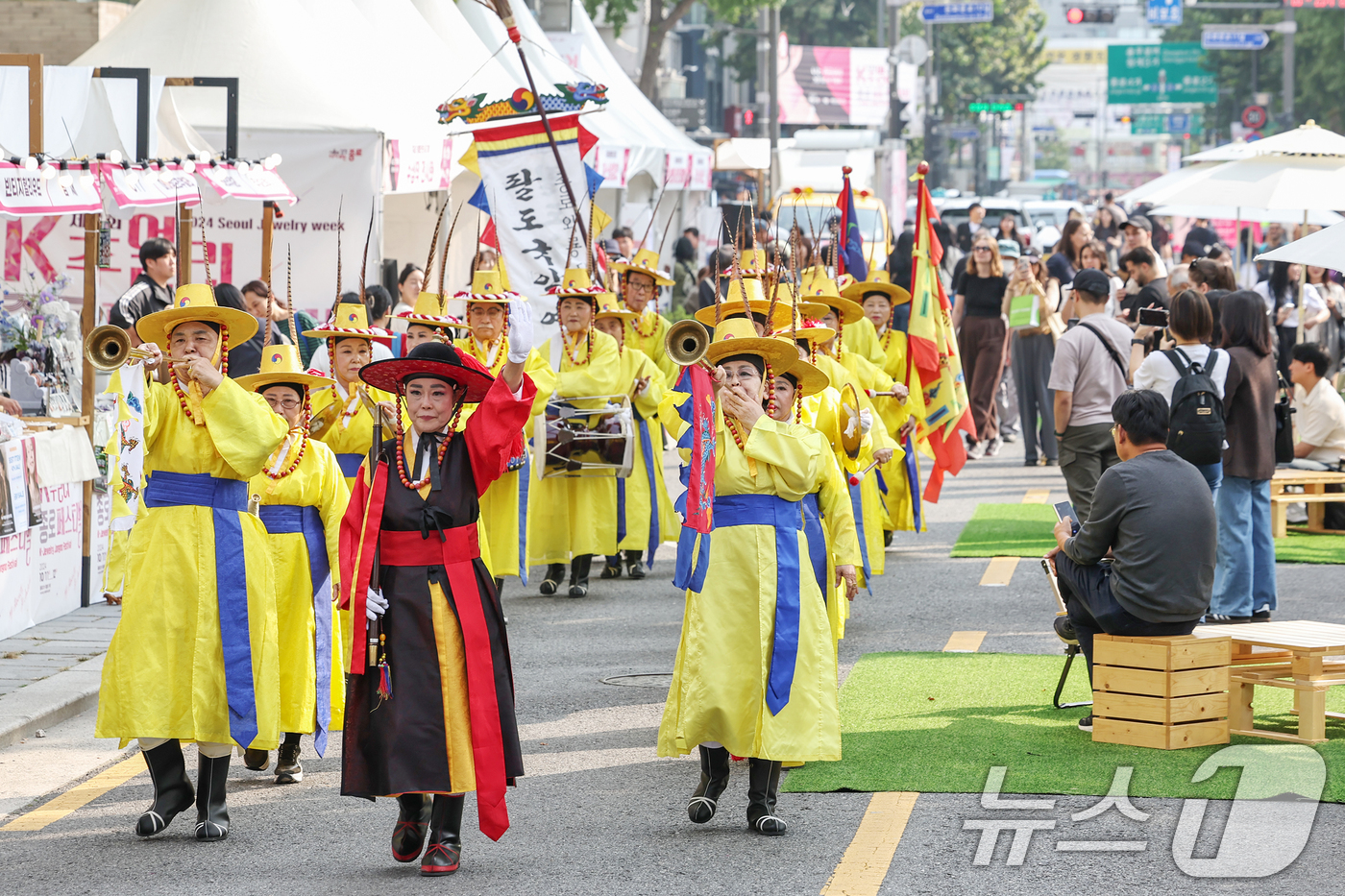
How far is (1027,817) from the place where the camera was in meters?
5.74

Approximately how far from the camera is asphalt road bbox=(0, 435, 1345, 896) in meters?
5.16

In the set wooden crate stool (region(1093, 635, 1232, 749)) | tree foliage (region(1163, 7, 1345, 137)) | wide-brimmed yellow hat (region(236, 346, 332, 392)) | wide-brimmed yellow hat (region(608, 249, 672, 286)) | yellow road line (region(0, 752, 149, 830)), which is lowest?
yellow road line (region(0, 752, 149, 830))

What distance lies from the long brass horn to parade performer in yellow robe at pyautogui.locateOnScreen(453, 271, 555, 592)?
3005 mm

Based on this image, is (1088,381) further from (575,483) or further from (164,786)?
(164,786)

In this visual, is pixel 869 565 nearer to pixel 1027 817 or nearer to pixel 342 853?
pixel 1027 817

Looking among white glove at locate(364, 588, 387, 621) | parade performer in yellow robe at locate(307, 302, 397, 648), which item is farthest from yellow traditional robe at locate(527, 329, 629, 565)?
white glove at locate(364, 588, 387, 621)

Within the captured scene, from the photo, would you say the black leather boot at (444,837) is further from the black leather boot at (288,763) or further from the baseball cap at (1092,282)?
the baseball cap at (1092,282)

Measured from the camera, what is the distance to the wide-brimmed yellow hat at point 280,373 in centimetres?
632

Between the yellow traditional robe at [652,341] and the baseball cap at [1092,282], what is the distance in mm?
2732

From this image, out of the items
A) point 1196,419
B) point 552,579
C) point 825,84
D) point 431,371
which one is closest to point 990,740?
point 1196,419

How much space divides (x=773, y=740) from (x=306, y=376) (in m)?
2.19

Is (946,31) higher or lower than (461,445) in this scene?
higher

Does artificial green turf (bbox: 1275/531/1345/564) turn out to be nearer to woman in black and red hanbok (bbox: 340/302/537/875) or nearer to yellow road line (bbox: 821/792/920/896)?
yellow road line (bbox: 821/792/920/896)

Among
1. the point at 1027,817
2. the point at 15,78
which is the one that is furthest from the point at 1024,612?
the point at 15,78
